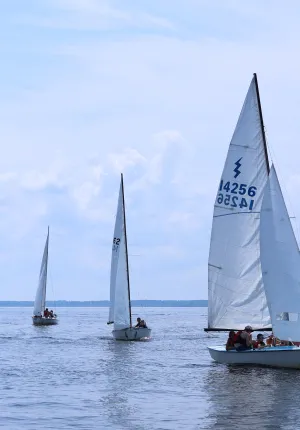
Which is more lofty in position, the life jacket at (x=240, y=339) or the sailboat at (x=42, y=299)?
the sailboat at (x=42, y=299)

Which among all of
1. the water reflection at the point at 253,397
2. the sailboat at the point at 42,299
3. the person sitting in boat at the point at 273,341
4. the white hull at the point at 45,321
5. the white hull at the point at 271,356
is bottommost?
the water reflection at the point at 253,397

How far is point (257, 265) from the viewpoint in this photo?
113ft

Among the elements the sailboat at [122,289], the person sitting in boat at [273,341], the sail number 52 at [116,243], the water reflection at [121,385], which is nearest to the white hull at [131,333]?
the sailboat at [122,289]

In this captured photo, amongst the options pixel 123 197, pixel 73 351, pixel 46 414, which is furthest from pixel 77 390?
pixel 123 197

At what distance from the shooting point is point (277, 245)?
1271 inches

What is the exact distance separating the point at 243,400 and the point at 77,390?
628cm

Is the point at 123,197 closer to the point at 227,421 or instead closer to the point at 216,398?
the point at 216,398

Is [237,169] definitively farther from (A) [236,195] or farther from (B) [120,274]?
(B) [120,274]

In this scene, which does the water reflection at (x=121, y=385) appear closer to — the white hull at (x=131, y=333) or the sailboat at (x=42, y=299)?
the white hull at (x=131, y=333)

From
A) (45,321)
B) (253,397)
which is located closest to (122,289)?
(253,397)

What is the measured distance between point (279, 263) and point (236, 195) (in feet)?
11.8

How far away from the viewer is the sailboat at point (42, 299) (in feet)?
279

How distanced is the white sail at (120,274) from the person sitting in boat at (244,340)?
19.9 meters

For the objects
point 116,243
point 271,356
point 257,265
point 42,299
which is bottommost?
point 271,356
